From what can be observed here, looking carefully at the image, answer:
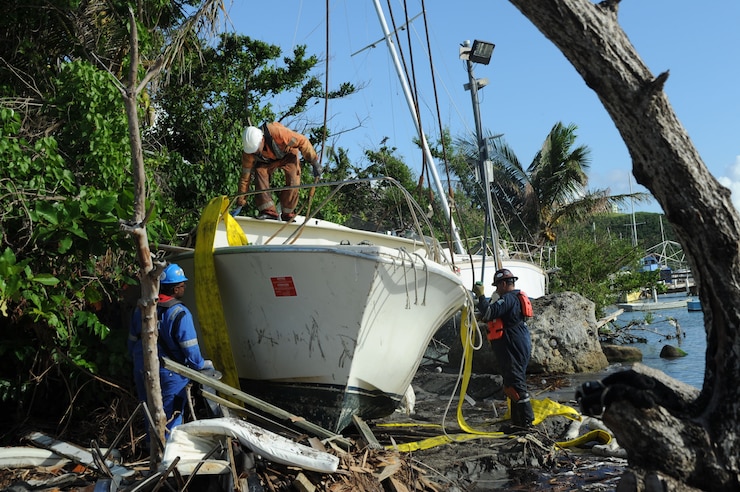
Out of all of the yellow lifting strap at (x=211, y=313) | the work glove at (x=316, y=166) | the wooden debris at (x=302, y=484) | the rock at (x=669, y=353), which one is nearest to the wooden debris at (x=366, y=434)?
the wooden debris at (x=302, y=484)

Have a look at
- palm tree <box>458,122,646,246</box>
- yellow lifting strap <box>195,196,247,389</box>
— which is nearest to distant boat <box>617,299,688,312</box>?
palm tree <box>458,122,646,246</box>

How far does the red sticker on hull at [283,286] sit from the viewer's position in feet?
20.4

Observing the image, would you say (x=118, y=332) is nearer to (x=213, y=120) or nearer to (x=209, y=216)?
(x=209, y=216)

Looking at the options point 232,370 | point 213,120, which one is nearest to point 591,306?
point 213,120

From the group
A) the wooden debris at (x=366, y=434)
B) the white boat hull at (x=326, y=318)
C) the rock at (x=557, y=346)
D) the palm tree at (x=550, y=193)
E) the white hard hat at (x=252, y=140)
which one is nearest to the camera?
the wooden debris at (x=366, y=434)

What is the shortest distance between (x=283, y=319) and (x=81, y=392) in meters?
2.00

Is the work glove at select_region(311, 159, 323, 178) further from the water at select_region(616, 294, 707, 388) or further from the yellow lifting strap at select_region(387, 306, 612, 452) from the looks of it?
the water at select_region(616, 294, 707, 388)

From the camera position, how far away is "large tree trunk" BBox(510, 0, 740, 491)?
3.88 metres

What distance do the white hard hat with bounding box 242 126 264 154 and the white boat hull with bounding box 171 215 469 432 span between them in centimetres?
161

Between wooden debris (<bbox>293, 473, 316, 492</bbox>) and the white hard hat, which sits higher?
the white hard hat

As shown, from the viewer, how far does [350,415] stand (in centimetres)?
641

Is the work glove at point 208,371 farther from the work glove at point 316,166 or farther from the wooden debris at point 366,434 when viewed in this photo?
the work glove at point 316,166

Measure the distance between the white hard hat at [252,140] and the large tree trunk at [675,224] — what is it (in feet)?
14.6

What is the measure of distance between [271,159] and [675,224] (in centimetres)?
512
